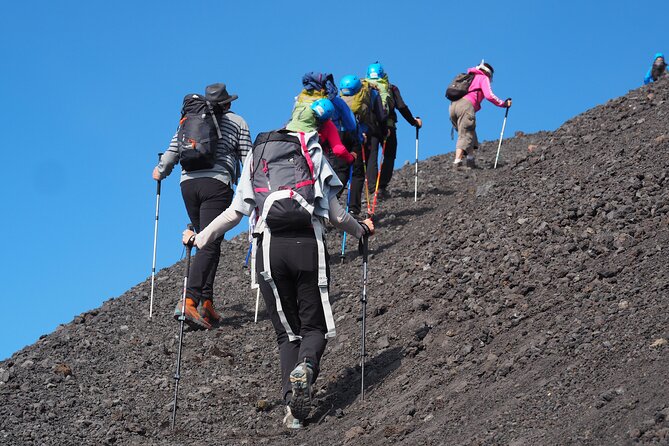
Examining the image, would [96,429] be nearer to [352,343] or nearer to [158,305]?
[352,343]

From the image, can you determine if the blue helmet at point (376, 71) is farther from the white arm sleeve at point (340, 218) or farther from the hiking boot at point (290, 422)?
the hiking boot at point (290, 422)

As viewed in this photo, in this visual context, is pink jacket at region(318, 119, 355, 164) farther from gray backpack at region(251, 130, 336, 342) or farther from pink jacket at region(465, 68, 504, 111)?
pink jacket at region(465, 68, 504, 111)

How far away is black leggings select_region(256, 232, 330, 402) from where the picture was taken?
9.10 metres

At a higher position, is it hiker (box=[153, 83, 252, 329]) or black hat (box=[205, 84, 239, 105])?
black hat (box=[205, 84, 239, 105])

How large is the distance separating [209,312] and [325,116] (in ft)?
12.4

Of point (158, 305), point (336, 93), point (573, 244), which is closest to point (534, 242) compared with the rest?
point (573, 244)

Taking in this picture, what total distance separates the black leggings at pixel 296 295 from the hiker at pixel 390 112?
8643 millimetres

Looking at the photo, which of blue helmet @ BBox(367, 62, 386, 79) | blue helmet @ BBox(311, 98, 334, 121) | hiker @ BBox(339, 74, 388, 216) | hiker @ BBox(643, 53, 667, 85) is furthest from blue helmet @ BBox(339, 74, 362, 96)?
hiker @ BBox(643, 53, 667, 85)

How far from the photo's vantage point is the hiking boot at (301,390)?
8.74 m

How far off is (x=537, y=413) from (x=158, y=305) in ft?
29.5

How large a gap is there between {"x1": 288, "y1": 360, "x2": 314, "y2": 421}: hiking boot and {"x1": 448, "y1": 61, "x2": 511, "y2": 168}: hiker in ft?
39.7

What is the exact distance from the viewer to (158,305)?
1541cm

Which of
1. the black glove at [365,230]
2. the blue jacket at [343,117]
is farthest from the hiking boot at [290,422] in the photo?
the blue jacket at [343,117]

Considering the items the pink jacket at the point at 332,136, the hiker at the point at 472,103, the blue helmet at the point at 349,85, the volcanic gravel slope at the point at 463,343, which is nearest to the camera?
the volcanic gravel slope at the point at 463,343
